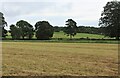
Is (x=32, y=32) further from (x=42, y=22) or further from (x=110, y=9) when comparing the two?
(x=110, y=9)

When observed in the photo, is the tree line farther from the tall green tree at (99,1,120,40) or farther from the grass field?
the grass field

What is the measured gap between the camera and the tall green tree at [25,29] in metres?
119

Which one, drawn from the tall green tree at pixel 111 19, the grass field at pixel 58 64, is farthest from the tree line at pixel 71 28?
the grass field at pixel 58 64

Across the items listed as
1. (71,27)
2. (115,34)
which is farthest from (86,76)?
(71,27)

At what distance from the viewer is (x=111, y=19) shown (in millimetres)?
91625

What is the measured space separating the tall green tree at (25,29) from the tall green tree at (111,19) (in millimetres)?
33792

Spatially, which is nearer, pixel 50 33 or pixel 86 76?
pixel 86 76

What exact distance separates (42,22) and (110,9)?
4188 centimetres

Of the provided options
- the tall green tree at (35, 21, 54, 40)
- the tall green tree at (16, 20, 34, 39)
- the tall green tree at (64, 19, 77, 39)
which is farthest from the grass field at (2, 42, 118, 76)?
the tall green tree at (64, 19, 77, 39)

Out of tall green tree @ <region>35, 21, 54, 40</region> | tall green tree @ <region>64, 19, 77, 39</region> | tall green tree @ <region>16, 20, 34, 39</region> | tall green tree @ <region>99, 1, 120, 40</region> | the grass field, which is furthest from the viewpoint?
tall green tree @ <region>64, 19, 77, 39</region>

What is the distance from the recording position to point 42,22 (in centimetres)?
12756

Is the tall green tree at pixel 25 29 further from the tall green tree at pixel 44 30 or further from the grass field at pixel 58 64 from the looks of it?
the grass field at pixel 58 64

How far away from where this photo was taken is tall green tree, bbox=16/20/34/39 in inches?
4678

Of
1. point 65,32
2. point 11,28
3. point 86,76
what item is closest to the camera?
point 86,76
